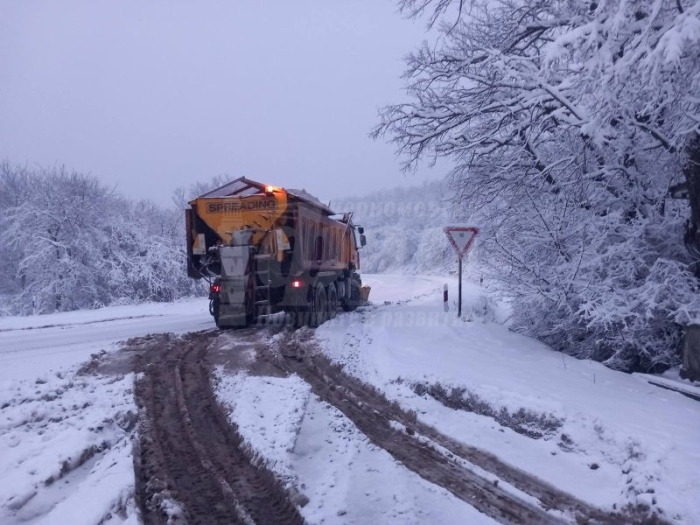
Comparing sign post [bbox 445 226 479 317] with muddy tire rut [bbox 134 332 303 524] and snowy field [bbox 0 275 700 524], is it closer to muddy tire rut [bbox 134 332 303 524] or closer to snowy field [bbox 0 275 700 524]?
snowy field [bbox 0 275 700 524]

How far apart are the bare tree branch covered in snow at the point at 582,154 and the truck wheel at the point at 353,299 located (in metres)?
6.78

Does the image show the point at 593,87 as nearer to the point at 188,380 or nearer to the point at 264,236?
the point at 188,380

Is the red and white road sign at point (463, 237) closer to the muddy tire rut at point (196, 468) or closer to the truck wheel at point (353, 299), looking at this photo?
the truck wheel at point (353, 299)

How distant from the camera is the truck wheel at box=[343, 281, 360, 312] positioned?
17.7 meters

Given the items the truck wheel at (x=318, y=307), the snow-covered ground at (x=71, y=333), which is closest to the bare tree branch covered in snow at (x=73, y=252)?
the snow-covered ground at (x=71, y=333)

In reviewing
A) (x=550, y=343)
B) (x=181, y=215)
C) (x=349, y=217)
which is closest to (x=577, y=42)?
(x=550, y=343)

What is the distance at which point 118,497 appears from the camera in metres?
3.68

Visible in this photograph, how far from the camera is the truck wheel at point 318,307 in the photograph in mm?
13075

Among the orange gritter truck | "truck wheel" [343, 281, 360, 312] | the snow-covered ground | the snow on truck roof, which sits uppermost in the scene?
the snow on truck roof

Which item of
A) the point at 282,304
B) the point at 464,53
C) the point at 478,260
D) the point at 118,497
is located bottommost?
the point at 118,497

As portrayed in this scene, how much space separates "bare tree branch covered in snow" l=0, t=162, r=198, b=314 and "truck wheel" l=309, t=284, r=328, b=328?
13860mm

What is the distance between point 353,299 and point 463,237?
24.5 feet

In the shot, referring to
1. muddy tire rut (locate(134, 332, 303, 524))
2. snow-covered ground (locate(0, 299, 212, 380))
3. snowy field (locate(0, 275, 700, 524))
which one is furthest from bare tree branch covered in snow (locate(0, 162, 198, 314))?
muddy tire rut (locate(134, 332, 303, 524))

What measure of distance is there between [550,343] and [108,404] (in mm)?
8820
